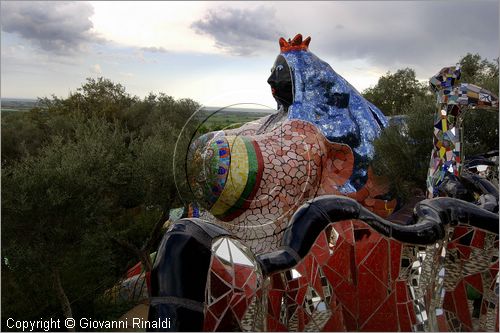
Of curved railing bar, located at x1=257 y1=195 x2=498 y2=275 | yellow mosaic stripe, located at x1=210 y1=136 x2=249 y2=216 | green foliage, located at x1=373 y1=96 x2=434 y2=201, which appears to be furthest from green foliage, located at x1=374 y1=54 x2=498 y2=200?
curved railing bar, located at x1=257 y1=195 x2=498 y2=275

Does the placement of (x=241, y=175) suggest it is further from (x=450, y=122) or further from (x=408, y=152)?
(x=408, y=152)

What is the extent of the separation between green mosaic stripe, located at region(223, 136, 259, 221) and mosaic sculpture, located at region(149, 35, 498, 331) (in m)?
0.02

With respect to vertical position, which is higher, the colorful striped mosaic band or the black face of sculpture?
the black face of sculpture

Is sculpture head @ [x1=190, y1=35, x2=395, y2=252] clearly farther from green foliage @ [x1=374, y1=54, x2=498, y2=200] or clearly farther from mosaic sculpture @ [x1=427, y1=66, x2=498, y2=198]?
mosaic sculpture @ [x1=427, y1=66, x2=498, y2=198]

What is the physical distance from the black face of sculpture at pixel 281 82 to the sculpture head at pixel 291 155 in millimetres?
20

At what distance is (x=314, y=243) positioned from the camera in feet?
15.5

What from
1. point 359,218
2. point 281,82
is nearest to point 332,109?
point 281,82

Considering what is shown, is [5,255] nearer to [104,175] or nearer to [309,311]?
[104,175]

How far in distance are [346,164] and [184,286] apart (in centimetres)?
645

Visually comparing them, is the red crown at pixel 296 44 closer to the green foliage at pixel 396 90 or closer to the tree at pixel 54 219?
the tree at pixel 54 219

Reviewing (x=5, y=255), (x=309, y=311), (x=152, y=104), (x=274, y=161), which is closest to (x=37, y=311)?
(x=5, y=255)

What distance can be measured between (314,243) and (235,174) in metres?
3.72

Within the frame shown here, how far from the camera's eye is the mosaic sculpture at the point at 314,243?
12.2 feet

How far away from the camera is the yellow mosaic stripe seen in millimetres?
8289
